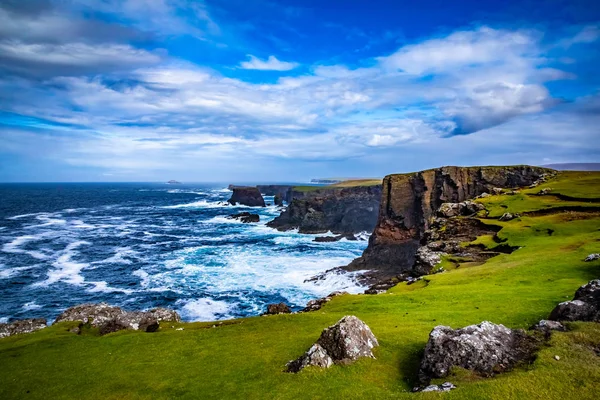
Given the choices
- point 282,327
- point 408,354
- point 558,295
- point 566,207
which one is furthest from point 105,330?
point 566,207

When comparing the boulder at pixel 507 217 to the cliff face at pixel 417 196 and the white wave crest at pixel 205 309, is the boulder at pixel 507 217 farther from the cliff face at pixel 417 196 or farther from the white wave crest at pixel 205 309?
the white wave crest at pixel 205 309

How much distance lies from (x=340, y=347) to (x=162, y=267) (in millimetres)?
73216

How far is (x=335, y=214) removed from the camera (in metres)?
135

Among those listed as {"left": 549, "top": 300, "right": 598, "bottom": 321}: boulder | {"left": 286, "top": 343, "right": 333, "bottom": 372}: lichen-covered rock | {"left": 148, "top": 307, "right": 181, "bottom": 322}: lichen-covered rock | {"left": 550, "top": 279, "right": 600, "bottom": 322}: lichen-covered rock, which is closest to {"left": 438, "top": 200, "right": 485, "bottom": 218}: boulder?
{"left": 550, "top": 279, "right": 600, "bottom": 322}: lichen-covered rock

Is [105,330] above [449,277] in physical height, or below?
below

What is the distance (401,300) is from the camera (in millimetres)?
29641

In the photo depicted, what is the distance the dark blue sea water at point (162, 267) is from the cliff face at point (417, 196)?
12.9 m

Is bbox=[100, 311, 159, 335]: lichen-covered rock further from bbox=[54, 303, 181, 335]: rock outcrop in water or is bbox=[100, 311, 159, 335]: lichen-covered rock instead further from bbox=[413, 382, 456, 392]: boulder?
bbox=[413, 382, 456, 392]: boulder

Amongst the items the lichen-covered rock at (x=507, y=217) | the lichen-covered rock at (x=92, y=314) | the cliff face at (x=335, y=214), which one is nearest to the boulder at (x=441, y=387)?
the lichen-covered rock at (x=92, y=314)

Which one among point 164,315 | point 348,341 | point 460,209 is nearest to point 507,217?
point 460,209

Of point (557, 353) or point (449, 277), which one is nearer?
point (557, 353)

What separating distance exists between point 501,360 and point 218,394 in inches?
476

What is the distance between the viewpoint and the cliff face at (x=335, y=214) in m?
128

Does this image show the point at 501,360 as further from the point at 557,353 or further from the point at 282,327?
the point at 282,327
